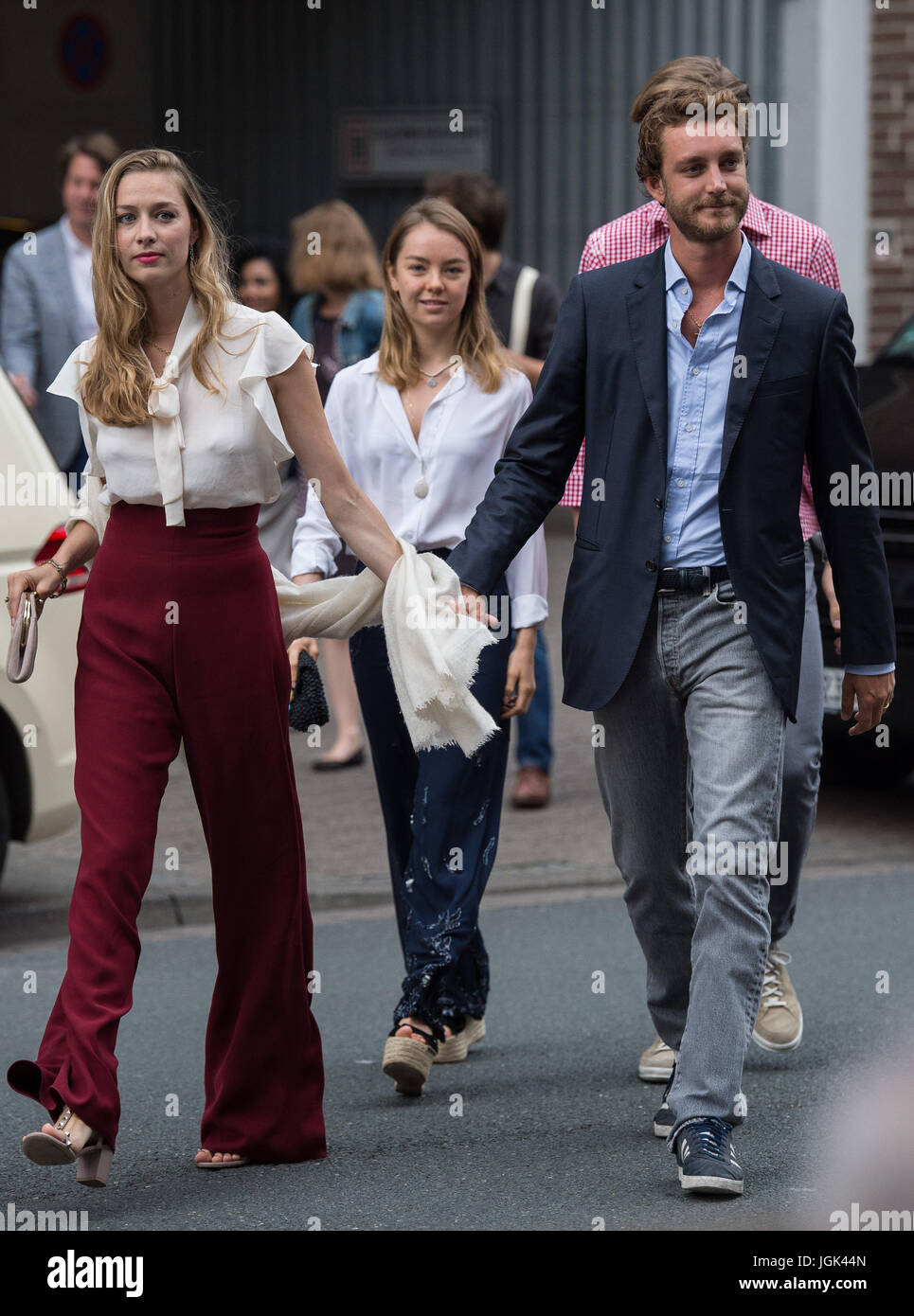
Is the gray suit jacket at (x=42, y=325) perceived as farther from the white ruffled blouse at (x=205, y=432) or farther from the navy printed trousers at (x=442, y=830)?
the white ruffled blouse at (x=205, y=432)

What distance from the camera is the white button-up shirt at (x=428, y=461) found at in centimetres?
508

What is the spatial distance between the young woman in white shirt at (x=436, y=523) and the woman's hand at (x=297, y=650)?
160 mm

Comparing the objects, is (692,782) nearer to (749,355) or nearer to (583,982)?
(749,355)

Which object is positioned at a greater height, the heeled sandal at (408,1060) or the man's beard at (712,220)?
the man's beard at (712,220)

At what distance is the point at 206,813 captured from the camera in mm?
4324

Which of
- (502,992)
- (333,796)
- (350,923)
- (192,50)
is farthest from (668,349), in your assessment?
(192,50)

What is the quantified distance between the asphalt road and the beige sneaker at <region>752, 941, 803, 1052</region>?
7 centimetres

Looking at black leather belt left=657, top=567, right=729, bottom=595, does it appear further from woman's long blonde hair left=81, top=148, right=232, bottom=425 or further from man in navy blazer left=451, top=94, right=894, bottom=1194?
woman's long blonde hair left=81, top=148, right=232, bottom=425

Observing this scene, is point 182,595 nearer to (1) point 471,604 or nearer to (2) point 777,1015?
(1) point 471,604

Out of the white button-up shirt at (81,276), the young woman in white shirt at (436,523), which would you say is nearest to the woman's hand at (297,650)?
the young woman in white shirt at (436,523)

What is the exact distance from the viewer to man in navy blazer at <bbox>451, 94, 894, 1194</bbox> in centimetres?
414

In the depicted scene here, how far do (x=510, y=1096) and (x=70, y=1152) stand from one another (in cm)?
148

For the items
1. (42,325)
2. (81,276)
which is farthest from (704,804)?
(81,276)
